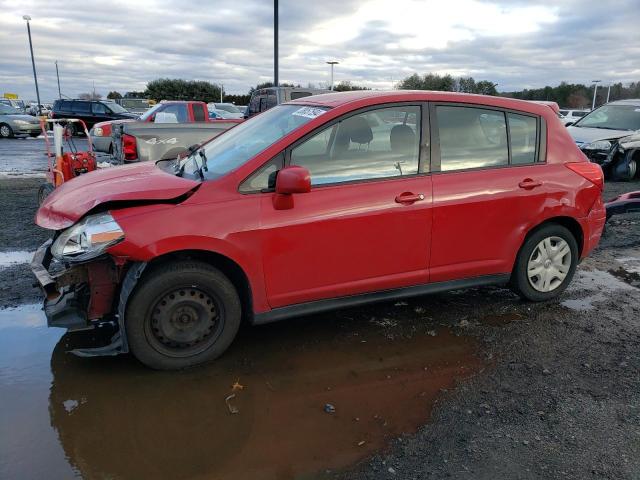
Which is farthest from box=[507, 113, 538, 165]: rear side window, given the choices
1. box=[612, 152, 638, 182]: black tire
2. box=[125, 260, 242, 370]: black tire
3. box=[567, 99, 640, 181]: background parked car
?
box=[612, 152, 638, 182]: black tire

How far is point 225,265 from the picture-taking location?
3551 millimetres

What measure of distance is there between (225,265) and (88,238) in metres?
0.87

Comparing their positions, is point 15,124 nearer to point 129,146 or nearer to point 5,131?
point 5,131

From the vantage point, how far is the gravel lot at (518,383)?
8.78 feet

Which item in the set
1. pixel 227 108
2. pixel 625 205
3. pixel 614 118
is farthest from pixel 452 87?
pixel 625 205

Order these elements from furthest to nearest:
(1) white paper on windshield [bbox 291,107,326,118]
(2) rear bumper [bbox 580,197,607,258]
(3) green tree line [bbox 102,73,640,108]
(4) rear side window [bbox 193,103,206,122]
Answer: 1. (3) green tree line [bbox 102,73,640,108]
2. (4) rear side window [bbox 193,103,206,122]
3. (2) rear bumper [bbox 580,197,607,258]
4. (1) white paper on windshield [bbox 291,107,326,118]

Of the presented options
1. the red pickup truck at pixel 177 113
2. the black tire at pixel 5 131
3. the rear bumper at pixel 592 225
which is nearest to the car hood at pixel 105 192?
the rear bumper at pixel 592 225

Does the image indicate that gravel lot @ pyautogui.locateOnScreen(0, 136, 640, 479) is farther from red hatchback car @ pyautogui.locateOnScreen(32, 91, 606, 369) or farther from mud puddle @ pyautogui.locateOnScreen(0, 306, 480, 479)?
red hatchback car @ pyautogui.locateOnScreen(32, 91, 606, 369)

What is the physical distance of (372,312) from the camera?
454cm

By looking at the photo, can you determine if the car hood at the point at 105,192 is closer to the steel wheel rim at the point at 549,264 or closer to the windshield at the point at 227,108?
the steel wheel rim at the point at 549,264

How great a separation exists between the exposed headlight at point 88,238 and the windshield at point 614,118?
12.7 meters

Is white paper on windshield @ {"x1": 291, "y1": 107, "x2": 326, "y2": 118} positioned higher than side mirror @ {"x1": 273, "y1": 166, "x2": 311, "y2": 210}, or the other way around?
white paper on windshield @ {"x1": 291, "y1": 107, "x2": 326, "y2": 118}

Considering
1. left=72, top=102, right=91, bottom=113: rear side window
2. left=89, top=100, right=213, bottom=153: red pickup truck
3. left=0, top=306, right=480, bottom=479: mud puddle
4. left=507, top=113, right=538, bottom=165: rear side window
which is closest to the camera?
left=0, top=306, right=480, bottom=479: mud puddle

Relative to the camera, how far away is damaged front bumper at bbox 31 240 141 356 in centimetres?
332
